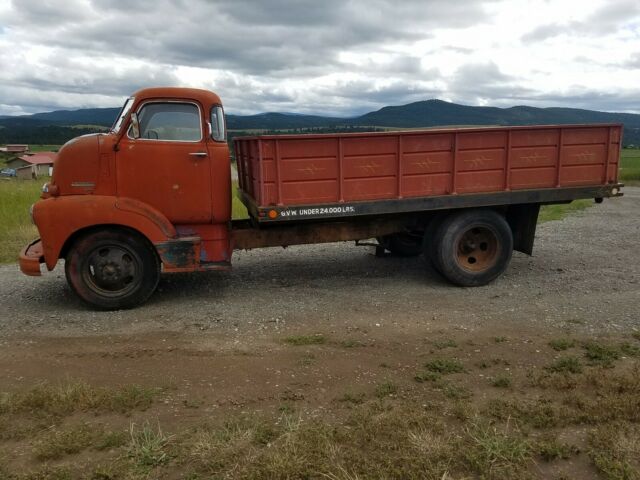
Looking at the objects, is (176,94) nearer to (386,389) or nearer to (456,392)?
(386,389)

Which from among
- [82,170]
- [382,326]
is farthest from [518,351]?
[82,170]

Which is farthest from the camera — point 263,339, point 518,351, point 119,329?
point 119,329

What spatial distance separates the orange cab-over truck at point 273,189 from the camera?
5852 mm

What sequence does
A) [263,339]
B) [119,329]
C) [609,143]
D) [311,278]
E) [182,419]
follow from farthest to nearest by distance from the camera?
1. [311,278]
2. [609,143]
3. [119,329]
4. [263,339]
5. [182,419]

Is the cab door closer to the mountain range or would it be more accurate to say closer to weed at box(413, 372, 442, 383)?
weed at box(413, 372, 442, 383)

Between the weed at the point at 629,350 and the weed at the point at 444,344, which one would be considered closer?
the weed at the point at 629,350

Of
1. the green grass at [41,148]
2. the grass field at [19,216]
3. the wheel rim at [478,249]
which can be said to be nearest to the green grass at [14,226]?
the grass field at [19,216]

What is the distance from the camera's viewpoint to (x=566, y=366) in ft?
14.3

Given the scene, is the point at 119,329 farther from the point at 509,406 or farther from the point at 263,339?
the point at 509,406

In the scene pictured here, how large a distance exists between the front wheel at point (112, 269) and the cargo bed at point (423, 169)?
1.41 metres

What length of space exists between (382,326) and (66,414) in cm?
297

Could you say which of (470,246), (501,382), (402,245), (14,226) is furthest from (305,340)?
(14,226)

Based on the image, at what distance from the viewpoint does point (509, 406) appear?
3684mm

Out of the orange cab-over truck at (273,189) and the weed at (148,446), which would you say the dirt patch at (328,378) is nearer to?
the weed at (148,446)
